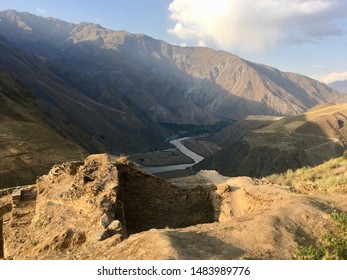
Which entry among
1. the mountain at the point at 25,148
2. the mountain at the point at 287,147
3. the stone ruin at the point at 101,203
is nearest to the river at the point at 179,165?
the mountain at the point at 287,147

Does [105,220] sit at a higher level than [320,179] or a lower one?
higher

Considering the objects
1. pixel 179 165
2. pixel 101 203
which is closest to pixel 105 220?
pixel 101 203

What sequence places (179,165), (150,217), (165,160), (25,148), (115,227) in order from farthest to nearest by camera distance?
(165,160) < (179,165) < (25,148) < (150,217) < (115,227)

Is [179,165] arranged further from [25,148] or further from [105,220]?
[105,220]

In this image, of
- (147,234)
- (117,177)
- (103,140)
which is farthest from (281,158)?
(147,234)

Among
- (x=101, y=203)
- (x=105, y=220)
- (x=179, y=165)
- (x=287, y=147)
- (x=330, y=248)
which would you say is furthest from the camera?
(x=179, y=165)

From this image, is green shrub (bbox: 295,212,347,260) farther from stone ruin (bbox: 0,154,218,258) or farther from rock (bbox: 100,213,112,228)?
rock (bbox: 100,213,112,228)
